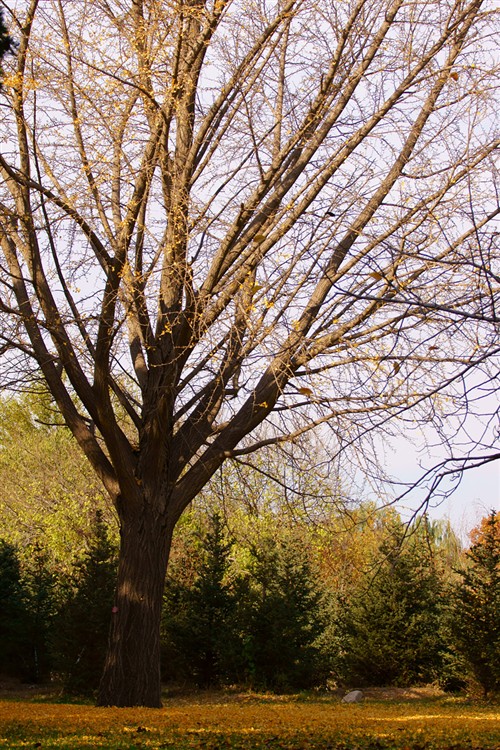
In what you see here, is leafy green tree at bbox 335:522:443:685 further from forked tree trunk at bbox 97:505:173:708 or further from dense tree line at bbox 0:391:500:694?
forked tree trunk at bbox 97:505:173:708

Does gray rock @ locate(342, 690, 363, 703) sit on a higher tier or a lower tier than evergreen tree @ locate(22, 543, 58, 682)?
lower

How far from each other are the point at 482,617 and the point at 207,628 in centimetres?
536

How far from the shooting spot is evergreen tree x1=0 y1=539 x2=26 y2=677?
15.7 meters

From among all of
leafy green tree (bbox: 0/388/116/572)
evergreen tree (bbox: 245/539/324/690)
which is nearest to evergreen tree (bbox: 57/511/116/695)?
evergreen tree (bbox: 245/539/324/690)

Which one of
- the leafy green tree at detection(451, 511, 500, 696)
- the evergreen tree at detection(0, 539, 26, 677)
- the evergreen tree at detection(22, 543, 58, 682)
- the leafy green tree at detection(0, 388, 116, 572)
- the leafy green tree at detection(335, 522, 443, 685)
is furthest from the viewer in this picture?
the leafy green tree at detection(0, 388, 116, 572)

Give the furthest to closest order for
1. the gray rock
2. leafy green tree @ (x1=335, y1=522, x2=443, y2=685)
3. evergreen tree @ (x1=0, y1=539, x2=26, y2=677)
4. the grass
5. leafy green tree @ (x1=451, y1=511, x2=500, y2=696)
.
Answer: evergreen tree @ (x1=0, y1=539, x2=26, y2=677)
leafy green tree @ (x1=335, y1=522, x2=443, y2=685)
leafy green tree @ (x1=451, y1=511, x2=500, y2=696)
the gray rock
the grass

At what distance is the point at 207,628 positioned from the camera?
1505 centimetres

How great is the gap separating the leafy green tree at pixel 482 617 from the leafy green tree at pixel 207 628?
450cm

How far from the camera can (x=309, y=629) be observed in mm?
15273

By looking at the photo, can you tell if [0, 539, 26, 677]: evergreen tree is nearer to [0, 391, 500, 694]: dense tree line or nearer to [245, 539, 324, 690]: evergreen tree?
[0, 391, 500, 694]: dense tree line

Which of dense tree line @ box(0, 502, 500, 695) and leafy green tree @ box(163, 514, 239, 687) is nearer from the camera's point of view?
dense tree line @ box(0, 502, 500, 695)

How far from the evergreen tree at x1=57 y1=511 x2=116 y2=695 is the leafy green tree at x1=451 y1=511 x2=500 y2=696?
21.8 feet

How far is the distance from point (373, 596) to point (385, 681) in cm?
176

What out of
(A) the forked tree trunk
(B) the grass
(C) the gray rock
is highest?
(A) the forked tree trunk
